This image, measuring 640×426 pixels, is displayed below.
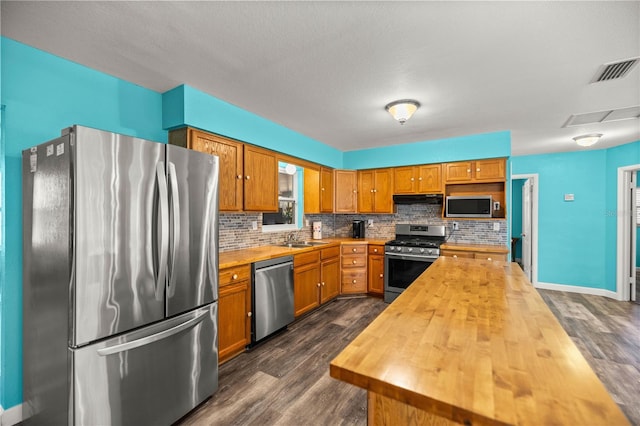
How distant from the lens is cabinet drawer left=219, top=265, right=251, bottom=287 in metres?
2.51

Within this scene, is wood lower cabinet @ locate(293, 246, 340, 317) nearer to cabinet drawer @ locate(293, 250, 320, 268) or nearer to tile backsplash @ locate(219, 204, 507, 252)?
cabinet drawer @ locate(293, 250, 320, 268)

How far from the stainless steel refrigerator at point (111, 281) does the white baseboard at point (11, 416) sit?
0.41 feet

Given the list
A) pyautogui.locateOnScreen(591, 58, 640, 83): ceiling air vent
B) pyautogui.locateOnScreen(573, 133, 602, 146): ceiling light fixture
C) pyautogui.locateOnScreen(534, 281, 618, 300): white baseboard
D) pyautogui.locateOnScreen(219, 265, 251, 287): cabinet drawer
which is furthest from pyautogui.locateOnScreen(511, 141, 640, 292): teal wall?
pyautogui.locateOnScreen(219, 265, 251, 287): cabinet drawer

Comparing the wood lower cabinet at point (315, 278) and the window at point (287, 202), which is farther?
the window at point (287, 202)

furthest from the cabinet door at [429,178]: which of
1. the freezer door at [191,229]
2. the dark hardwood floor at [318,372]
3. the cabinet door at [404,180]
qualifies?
the freezer door at [191,229]

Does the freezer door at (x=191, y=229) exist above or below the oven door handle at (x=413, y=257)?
above

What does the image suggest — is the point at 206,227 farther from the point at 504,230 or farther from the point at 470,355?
the point at 504,230

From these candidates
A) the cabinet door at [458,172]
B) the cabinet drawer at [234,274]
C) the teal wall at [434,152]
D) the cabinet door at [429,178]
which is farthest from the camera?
the cabinet door at [429,178]

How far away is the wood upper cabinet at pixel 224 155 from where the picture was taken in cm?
262

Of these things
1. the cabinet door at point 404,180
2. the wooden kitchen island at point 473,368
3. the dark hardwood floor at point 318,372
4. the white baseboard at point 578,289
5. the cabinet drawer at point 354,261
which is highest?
the cabinet door at point 404,180

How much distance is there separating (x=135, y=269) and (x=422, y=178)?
4.03 metres

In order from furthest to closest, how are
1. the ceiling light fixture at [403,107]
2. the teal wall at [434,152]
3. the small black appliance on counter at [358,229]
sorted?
the small black appliance on counter at [358,229], the teal wall at [434,152], the ceiling light fixture at [403,107]

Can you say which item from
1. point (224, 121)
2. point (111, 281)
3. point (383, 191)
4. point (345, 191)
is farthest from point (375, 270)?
A: point (111, 281)

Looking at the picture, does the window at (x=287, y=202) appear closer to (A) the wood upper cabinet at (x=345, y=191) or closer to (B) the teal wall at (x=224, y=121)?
(B) the teal wall at (x=224, y=121)
